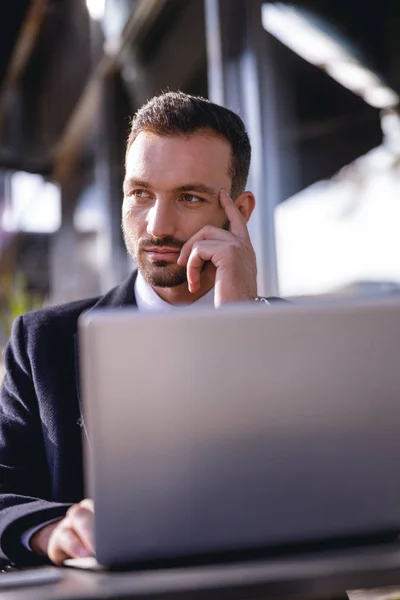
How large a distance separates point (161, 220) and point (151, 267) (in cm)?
10

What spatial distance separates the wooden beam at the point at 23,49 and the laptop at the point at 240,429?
23.0ft

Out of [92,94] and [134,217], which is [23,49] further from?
[134,217]

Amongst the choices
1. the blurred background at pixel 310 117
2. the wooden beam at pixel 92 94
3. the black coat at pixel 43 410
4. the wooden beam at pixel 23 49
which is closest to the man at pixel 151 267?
the black coat at pixel 43 410

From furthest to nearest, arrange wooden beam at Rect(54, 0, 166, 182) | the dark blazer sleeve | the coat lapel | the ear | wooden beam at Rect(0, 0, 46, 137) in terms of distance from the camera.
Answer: wooden beam at Rect(0, 0, 46, 137) → wooden beam at Rect(54, 0, 166, 182) → the ear → the coat lapel → the dark blazer sleeve

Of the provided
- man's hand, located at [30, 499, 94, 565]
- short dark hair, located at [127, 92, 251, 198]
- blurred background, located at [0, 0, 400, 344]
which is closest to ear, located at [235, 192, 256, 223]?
short dark hair, located at [127, 92, 251, 198]

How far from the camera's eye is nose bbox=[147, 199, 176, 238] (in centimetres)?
166

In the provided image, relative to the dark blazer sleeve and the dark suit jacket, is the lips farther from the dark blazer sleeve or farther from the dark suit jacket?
the dark blazer sleeve

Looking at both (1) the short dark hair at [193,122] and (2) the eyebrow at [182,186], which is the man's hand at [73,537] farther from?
(1) the short dark hair at [193,122]

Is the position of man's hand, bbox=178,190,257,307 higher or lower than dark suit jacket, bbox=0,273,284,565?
higher

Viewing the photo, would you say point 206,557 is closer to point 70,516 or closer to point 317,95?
point 70,516

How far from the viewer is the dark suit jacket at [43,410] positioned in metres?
1.52

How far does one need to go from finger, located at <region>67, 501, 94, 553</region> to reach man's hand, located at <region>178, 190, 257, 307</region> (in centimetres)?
60

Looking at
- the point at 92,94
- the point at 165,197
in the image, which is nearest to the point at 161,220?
the point at 165,197

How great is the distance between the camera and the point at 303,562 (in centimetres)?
85
